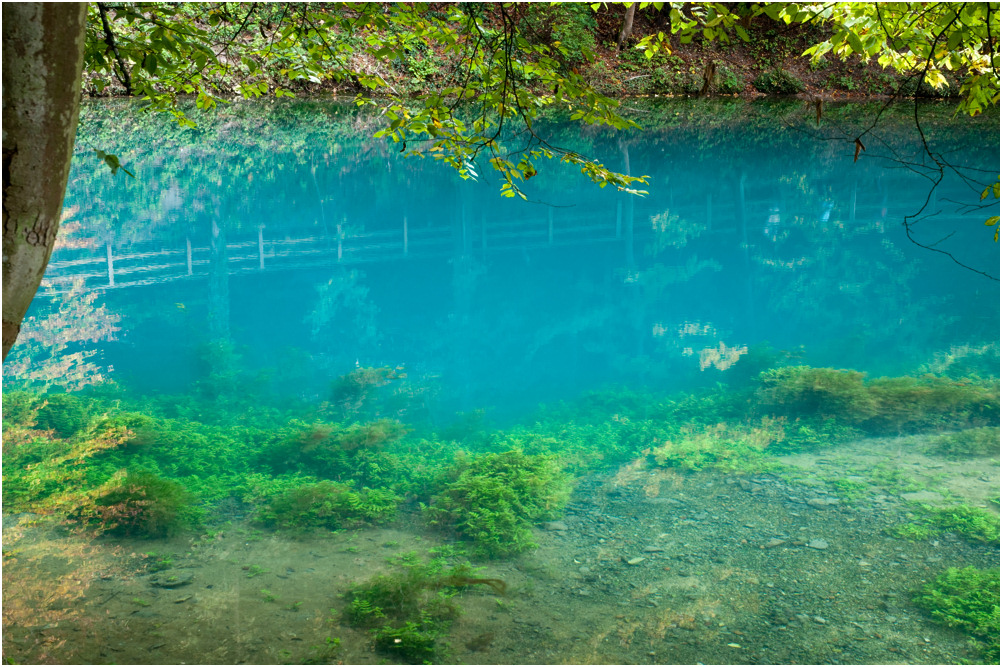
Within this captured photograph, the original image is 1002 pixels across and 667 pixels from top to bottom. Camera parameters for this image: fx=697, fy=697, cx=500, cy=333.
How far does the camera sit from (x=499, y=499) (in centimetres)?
479

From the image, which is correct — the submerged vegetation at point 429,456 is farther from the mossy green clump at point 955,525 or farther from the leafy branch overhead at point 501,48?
the leafy branch overhead at point 501,48

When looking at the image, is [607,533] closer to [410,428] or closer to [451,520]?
[451,520]

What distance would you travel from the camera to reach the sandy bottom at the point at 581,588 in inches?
133

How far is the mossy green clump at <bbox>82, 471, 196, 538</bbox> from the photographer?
434cm

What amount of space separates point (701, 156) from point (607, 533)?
1625cm

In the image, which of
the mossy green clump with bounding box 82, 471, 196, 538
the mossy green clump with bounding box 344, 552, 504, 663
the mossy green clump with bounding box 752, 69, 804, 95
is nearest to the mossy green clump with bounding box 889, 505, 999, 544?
the mossy green clump with bounding box 344, 552, 504, 663

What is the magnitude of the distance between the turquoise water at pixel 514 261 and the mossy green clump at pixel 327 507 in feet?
6.53

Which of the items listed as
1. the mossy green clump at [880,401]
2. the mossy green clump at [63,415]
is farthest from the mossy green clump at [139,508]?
the mossy green clump at [880,401]

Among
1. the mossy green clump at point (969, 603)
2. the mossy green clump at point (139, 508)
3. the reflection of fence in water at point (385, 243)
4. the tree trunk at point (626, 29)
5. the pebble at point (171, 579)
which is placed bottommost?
the mossy green clump at point (969, 603)

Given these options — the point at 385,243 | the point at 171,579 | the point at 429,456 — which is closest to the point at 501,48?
the point at 429,456

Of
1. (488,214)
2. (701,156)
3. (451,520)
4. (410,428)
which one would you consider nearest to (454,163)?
(451,520)

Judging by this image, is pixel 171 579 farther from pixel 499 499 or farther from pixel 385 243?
pixel 385 243

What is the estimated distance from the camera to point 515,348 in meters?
8.30

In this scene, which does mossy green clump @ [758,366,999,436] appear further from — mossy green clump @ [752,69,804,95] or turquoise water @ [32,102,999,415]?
mossy green clump @ [752,69,804,95]
